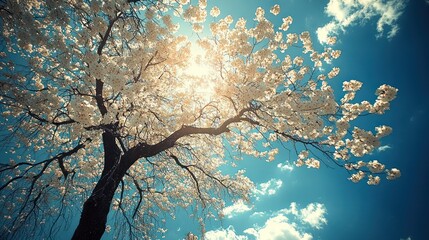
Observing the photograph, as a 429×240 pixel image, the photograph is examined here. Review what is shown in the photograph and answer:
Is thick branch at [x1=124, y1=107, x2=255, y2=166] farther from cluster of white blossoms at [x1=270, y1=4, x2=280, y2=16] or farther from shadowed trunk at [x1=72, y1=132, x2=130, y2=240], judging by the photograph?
cluster of white blossoms at [x1=270, y1=4, x2=280, y2=16]

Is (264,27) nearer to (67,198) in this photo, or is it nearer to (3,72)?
(3,72)

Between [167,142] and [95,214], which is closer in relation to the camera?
[95,214]

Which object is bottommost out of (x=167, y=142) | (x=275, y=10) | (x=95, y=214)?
(x=95, y=214)

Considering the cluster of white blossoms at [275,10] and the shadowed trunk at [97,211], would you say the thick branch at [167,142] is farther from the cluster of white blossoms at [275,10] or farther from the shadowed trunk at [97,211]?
the cluster of white blossoms at [275,10]

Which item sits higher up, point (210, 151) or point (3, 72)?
point (210, 151)

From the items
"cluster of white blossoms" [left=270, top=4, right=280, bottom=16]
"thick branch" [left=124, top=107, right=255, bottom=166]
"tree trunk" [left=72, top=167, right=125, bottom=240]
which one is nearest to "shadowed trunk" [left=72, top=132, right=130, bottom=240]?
"tree trunk" [left=72, top=167, right=125, bottom=240]

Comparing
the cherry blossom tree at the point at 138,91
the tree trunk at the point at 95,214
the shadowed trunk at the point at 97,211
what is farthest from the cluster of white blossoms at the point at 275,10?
the tree trunk at the point at 95,214

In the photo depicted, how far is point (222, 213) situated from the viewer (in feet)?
32.8

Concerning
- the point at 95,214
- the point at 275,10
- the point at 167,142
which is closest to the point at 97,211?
the point at 95,214

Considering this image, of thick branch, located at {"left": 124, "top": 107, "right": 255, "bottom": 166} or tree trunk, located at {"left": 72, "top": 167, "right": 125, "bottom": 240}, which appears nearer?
tree trunk, located at {"left": 72, "top": 167, "right": 125, "bottom": 240}

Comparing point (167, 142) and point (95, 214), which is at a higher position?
point (167, 142)

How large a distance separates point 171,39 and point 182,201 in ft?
25.9

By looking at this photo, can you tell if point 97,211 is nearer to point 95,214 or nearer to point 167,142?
point 95,214

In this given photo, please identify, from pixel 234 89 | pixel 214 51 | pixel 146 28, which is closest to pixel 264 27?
pixel 214 51
